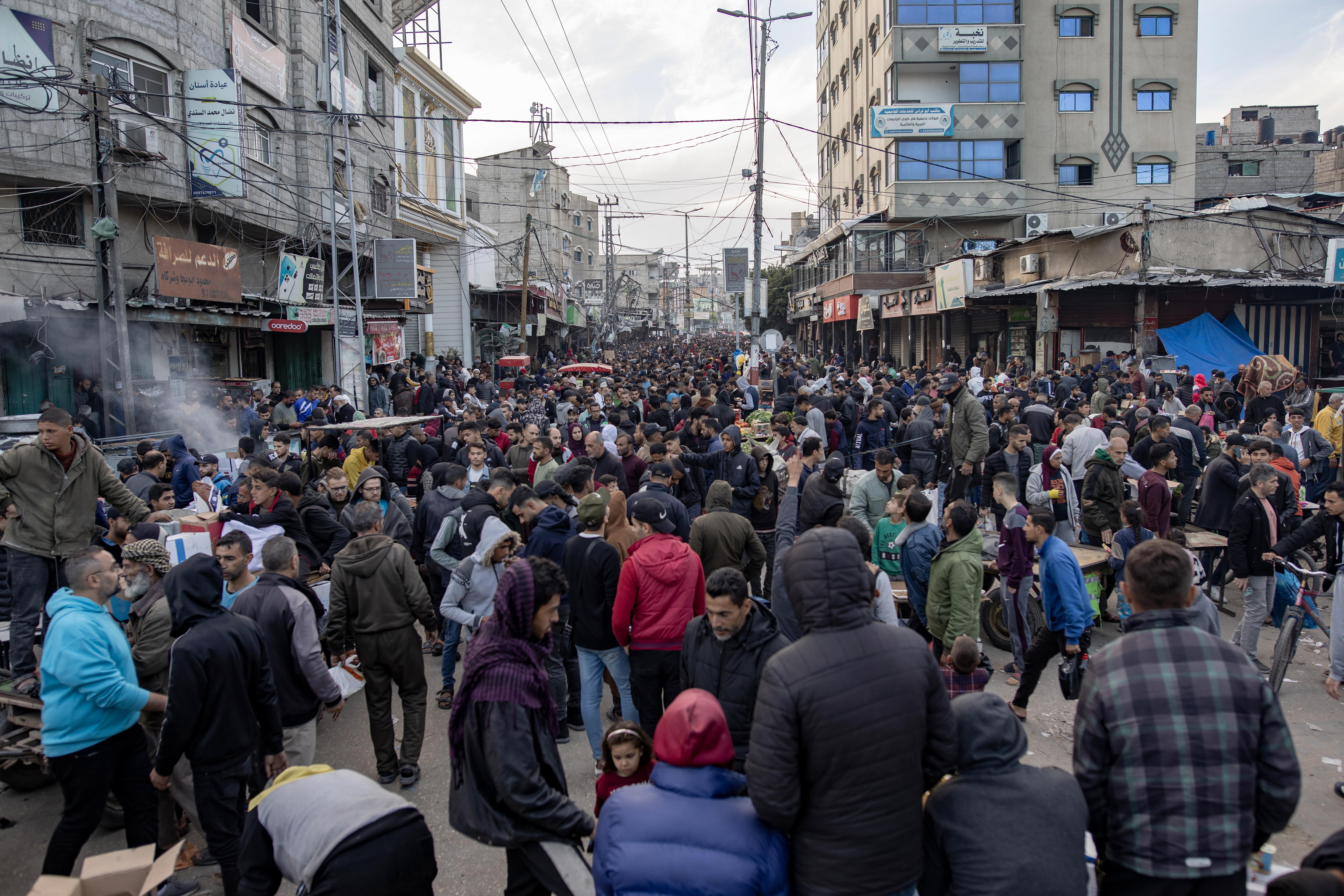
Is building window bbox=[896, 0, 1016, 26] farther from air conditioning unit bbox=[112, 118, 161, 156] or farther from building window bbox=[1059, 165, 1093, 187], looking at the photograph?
air conditioning unit bbox=[112, 118, 161, 156]

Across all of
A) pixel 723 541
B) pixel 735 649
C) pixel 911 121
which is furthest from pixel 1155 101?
pixel 735 649

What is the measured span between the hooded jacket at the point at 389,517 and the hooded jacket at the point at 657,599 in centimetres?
295

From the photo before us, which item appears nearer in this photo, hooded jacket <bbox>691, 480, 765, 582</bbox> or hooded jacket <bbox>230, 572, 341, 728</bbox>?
hooded jacket <bbox>230, 572, 341, 728</bbox>

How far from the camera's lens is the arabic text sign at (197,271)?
14992 millimetres

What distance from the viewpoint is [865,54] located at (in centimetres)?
3928

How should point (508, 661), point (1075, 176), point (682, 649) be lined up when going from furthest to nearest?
point (1075, 176), point (682, 649), point (508, 661)

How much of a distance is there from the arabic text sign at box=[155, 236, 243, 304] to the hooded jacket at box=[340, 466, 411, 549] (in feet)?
36.0

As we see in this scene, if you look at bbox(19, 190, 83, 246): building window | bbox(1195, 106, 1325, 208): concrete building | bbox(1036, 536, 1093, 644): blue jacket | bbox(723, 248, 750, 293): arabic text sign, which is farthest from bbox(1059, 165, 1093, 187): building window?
bbox(19, 190, 83, 246): building window

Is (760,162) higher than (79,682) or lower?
higher

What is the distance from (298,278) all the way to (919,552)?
768 inches

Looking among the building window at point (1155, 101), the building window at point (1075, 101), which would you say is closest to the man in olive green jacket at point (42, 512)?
A: the building window at point (1075, 101)

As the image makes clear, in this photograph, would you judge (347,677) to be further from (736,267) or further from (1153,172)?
(1153,172)

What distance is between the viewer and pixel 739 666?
365cm

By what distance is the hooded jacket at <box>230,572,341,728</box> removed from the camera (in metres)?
4.36
